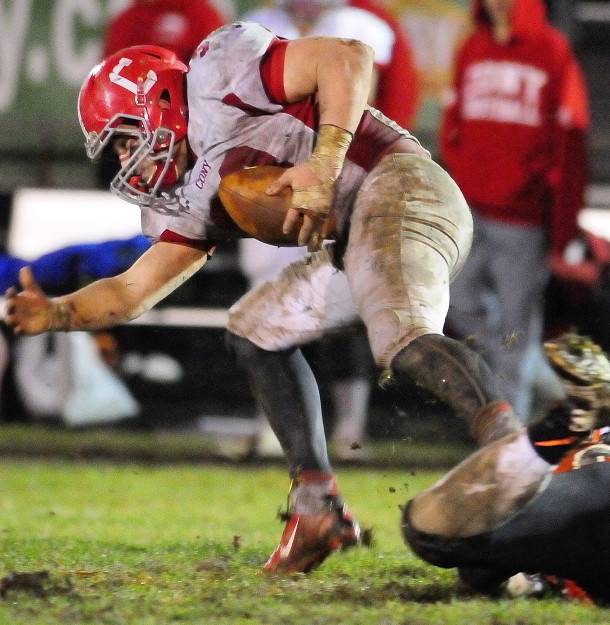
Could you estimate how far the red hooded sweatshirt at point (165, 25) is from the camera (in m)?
7.18

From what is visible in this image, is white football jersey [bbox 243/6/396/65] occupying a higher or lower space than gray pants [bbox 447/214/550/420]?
higher

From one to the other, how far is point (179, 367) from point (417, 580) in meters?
4.53

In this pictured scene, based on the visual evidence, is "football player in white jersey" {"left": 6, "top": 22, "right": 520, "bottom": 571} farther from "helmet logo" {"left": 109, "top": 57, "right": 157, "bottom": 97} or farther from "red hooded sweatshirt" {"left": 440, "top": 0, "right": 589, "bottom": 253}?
"red hooded sweatshirt" {"left": 440, "top": 0, "right": 589, "bottom": 253}

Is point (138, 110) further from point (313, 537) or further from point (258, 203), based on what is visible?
point (313, 537)

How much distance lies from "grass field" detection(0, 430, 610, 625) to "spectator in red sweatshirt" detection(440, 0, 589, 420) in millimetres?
993

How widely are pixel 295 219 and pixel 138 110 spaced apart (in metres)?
0.60

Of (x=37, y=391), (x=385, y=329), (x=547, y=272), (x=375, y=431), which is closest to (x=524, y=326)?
(x=547, y=272)

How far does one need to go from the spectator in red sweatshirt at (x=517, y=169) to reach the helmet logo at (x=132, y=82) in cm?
326

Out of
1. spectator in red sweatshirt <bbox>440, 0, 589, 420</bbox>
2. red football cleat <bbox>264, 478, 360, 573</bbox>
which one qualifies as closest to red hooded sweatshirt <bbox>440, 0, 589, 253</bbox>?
spectator in red sweatshirt <bbox>440, 0, 589, 420</bbox>

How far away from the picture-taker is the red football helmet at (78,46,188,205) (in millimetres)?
3508

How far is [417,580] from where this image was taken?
3434mm

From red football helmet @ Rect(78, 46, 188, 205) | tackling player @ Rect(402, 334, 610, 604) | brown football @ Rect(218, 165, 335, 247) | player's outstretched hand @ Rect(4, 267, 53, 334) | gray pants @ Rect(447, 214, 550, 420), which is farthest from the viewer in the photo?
gray pants @ Rect(447, 214, 550, 420)

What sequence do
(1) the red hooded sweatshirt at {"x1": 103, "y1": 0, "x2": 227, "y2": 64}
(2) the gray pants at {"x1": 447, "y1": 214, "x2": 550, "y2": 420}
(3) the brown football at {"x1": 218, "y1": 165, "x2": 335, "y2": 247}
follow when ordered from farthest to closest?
(1) the red hooded sweatshirt at {"x1": 103, "y1": 0, "x2": 227, "y2": 64} → (2) the gray pants at {"x1": 447, "y1": 214, "x2": 550, "y2": 420} → (3) the brown football at {"x1": 218, "y1": 165, "x2": 335, "y2": 247}

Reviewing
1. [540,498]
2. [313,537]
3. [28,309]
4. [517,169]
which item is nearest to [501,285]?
[517,169]
